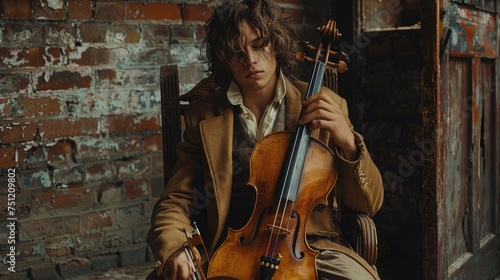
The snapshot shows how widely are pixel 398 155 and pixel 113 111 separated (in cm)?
136

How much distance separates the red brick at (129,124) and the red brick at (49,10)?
1.72 ft

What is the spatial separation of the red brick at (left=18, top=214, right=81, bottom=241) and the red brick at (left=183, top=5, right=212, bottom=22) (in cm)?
112

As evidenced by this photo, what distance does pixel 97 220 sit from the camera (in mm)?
3064

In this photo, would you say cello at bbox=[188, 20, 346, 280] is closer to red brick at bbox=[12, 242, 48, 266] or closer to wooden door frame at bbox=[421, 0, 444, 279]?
wooden door frame at bbox=[421, 0, 444, 279]

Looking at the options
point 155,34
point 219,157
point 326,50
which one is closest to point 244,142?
point 219,157

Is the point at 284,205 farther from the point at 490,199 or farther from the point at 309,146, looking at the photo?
the point at 490,199

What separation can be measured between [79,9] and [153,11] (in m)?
0.37

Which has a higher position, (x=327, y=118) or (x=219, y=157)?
(x=327, y=118)

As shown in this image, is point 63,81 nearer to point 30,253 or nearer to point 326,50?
point 30,253

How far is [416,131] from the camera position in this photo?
9.54 feet

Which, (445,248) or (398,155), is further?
(398,155)

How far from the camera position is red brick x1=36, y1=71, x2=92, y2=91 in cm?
286

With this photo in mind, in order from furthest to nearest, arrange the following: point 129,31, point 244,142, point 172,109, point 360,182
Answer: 1. point 129,31
2. point 172,109
3. point 244,142
4. point 360,182

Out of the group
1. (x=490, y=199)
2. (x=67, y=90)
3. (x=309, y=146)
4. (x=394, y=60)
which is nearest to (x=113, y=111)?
(x=67, y=90)
